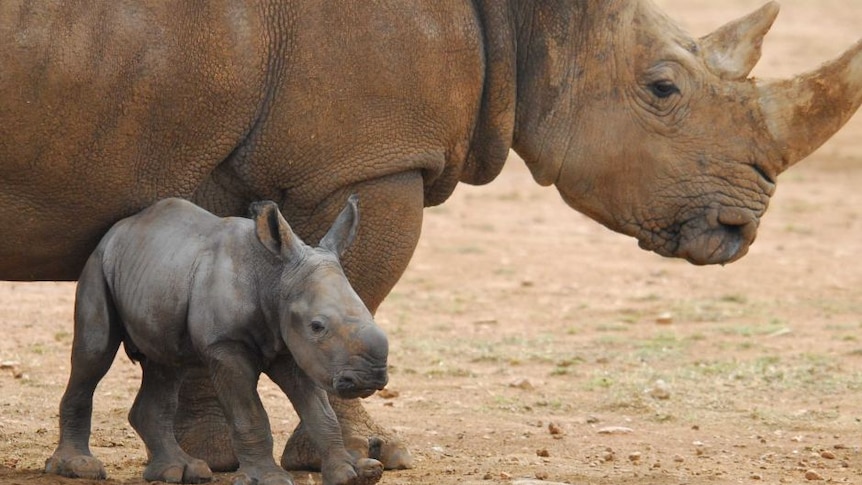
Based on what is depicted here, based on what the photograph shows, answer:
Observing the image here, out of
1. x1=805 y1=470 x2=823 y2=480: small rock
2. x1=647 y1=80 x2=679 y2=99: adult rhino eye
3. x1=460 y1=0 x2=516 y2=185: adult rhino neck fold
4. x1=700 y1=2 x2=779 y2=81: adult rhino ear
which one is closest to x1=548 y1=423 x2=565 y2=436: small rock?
x1=805 y1=470 x2=823 y2=480: small rock

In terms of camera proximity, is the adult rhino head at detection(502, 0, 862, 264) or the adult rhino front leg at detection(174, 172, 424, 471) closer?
the adult rhino front leg at detection(174, 172, 424, 471)

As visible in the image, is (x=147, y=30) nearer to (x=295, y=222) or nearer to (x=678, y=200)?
(x=295, y=222)

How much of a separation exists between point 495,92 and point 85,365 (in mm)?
1894

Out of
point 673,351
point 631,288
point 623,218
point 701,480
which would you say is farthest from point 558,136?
point 631,288

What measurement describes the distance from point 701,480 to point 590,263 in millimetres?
7345

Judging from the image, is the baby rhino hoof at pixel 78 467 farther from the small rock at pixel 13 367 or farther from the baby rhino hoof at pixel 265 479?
the small rock at pixel 13 367

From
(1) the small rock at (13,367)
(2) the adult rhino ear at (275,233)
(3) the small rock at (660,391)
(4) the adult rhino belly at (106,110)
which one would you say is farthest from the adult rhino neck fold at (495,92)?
(1) the small rock at (13,367)

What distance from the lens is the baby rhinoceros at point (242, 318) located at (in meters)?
5.48

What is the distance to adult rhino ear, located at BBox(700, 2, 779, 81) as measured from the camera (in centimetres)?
705

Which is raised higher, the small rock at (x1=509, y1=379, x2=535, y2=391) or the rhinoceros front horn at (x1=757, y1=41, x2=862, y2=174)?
the rhinoceros front horn at (x1=757, y1=41, x2=862, y2=174)

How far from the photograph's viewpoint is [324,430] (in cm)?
571

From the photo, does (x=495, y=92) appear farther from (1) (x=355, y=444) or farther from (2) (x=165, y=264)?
(2) (x=165, y=264)

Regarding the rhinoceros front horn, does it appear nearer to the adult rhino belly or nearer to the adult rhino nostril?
the adult rhino belly

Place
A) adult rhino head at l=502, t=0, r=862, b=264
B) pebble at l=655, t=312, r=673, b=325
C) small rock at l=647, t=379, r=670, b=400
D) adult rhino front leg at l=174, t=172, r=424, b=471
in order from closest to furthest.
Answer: adult rhino front leg at l=174, t=172, r=424, b=471 → adult rhino head at l=502, t=0, r=862, b=264 → small rock at l=647, t=379, r=670, b=400 → pebble at l=655, t=312, r=673, b=325
